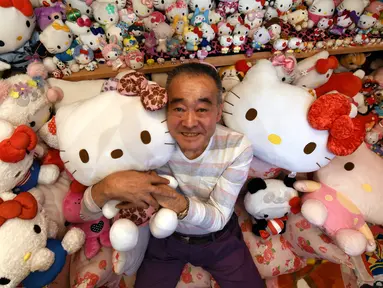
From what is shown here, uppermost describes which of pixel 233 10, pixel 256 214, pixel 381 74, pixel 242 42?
pixel 233 10

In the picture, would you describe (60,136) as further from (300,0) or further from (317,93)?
(300,0)

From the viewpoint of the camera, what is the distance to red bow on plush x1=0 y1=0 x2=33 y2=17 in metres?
1.10

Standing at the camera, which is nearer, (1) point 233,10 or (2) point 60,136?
(2) point 60,136

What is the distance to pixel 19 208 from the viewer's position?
0.97 metres

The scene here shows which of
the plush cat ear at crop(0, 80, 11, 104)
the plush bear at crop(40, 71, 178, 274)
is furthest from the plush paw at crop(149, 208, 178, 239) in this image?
the plush cat ear at crop(0, 80, 11, 104)

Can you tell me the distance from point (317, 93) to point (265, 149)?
38cm

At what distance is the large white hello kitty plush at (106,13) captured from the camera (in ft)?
4.25

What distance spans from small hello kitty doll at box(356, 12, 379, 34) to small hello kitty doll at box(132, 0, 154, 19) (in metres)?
1.07

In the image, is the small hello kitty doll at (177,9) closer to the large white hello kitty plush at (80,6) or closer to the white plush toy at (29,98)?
the large white hello kitty plush at (80,6)

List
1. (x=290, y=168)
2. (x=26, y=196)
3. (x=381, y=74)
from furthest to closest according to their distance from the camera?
1. (x=381, y=74)
2. (x=290, y=168)
3. (x=26, y=196)

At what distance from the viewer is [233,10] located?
142cm

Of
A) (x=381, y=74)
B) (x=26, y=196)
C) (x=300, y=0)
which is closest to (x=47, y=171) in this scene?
(x=26, y=196)

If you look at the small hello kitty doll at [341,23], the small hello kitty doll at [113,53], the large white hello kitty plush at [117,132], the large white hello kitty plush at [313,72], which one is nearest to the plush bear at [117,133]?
the large white hello kitty plush at [117,132]

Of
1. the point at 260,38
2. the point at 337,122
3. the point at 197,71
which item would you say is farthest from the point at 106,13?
the point at 337,122
